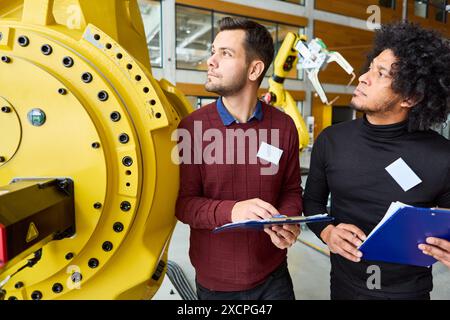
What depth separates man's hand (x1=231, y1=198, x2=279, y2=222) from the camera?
109cm

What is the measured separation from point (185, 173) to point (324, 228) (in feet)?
2.35

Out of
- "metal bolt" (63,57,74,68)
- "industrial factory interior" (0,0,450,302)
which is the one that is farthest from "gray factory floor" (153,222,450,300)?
"metal bolt" (63,57,74,68)

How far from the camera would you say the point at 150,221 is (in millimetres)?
988

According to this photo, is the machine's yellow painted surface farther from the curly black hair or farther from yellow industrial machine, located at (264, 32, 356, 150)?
yellow industrial machine, located at (264, 32, 356, 150)

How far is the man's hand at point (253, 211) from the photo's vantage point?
109cm

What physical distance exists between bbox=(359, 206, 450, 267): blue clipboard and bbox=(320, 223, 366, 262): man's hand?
0.04 metres

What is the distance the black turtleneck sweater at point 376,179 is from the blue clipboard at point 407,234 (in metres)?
0.21

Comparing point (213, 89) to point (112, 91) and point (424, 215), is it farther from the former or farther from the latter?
point (424, 215)

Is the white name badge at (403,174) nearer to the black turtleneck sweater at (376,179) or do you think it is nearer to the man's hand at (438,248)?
the black turtleneck sweater at (376,179)

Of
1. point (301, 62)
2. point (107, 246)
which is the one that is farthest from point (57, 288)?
point (301, 62)

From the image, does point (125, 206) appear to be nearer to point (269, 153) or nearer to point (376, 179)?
point (269, 153)

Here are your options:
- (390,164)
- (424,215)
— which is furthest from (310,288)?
(424,215)

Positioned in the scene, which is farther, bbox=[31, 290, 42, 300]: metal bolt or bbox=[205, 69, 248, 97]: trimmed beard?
bbox=[205, 69, 248, 97]: trimmed beard

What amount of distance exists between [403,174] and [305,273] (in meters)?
2.08
